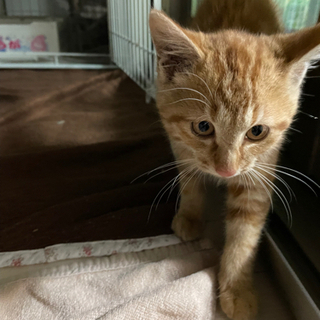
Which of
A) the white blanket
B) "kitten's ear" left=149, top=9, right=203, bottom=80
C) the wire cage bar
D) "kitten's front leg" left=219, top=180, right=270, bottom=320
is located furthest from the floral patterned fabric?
the wire cage bar

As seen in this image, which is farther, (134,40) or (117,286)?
(134,40)

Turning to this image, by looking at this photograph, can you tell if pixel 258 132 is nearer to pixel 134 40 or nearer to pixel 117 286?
pixel 117 286

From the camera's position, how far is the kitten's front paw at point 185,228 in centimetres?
89

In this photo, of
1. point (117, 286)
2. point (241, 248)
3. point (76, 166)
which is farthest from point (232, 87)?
point (76, 166)

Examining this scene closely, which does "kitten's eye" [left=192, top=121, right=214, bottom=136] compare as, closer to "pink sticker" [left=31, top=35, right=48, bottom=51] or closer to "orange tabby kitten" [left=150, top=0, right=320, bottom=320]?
"orange tabby kitten" [left=150, top=0, right=320, bottom=320]

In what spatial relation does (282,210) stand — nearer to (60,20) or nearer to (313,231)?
(313,231)

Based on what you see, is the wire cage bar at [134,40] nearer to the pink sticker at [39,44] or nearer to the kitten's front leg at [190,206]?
the pink sticker at [39,44]

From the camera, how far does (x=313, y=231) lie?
79cm

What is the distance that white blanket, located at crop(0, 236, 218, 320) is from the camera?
2.12ft

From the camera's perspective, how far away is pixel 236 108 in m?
0.62

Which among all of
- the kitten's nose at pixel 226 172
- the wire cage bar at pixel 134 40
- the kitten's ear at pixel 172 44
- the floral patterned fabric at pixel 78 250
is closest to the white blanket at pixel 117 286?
the floral patterned fabric at pixel 78 250

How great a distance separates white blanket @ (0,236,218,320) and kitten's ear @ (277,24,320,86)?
0.54 metres

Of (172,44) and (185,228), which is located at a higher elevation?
(172,44)

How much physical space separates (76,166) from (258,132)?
79cm
